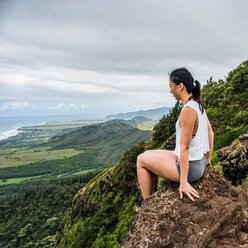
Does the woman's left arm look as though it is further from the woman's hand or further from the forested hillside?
the forested hillside

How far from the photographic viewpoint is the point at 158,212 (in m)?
4.55

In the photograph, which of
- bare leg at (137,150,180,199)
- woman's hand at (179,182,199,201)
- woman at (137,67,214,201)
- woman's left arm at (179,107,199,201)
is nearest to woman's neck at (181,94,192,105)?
woman at (137,67,214,201)

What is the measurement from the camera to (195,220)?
13.9 feet

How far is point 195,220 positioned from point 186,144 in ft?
5.95

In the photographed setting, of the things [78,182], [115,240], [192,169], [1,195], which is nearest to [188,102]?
[192,169]

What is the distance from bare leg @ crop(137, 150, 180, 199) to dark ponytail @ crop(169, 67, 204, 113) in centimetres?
→ 154

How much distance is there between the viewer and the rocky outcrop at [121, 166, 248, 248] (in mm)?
3949

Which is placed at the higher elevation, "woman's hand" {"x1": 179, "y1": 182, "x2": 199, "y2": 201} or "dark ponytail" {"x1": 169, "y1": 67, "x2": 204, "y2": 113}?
"dark ponytail" {"x1": 169, "y1": 67, "x2": 204, "y2": 113}

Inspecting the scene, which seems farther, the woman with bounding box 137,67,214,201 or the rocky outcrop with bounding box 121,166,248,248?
the woman with bounding box 137,67,214,201

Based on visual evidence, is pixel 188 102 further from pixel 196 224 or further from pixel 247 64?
pixel 247 64

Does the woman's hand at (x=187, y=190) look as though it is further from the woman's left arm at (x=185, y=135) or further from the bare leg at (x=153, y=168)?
the bare leg at (x=153, y=168)

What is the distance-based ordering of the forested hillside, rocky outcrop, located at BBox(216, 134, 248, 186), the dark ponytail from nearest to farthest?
the dark ponytail, rocky outcrop, located at BBox(216, 134, 248, 186), the forested hillside

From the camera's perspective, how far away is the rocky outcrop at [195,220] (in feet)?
13.0

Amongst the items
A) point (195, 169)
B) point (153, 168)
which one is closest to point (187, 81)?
point (195, 169)
